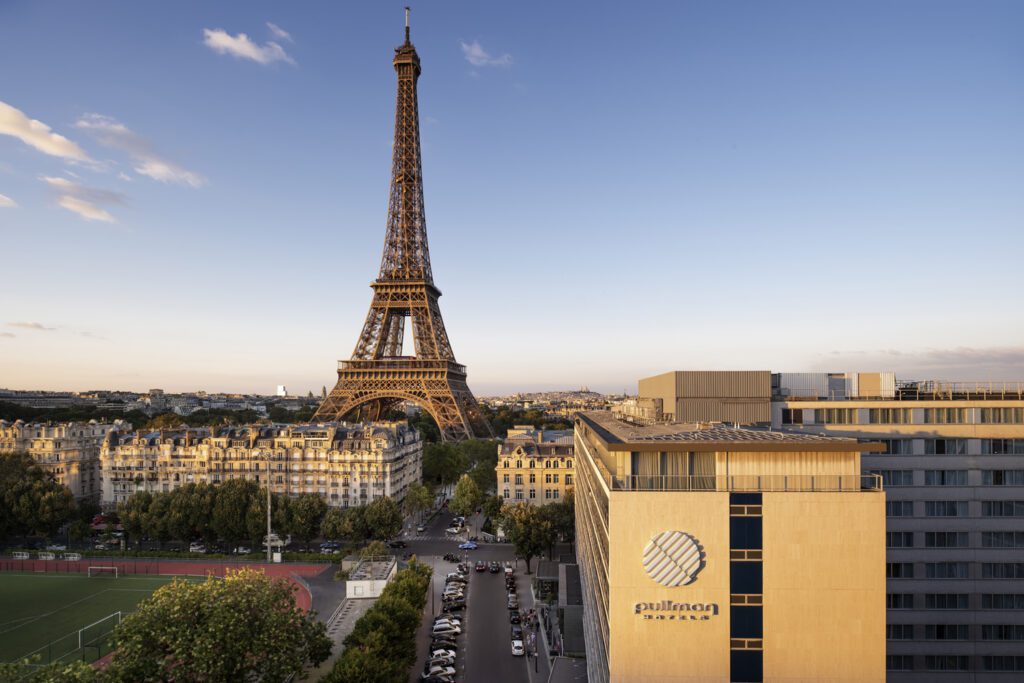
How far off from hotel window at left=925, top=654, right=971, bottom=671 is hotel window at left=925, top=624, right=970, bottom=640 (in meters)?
1.06

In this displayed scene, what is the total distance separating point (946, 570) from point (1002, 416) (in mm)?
9981

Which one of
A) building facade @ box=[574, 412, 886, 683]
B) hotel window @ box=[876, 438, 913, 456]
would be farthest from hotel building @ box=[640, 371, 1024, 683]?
building facade @ box=[574, 412, 886, 683]

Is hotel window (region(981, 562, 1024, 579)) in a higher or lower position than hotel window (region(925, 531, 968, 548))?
lower

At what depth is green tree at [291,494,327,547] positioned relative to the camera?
222 feet

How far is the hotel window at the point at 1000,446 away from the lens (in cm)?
3784

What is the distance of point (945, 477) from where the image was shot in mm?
37781

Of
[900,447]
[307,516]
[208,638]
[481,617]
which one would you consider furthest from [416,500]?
[900,447]

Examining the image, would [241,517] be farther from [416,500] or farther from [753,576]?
[753,576]

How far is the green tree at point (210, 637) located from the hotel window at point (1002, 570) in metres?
39.8

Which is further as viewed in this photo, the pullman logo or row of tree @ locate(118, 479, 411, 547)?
row of tree @ locate(118, 479, 411, 547)

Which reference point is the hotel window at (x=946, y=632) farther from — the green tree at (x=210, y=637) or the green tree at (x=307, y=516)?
the green tree at (x=307, y=516)

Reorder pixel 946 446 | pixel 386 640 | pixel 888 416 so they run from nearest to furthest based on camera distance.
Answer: pixel 386 640 < pixel 946 446 < pixel 888 416

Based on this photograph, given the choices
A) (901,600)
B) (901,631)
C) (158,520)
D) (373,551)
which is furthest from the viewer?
(158,520)

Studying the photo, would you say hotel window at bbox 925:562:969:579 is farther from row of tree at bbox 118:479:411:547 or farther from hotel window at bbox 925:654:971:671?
row of tree at bbox 118:479:411:547
